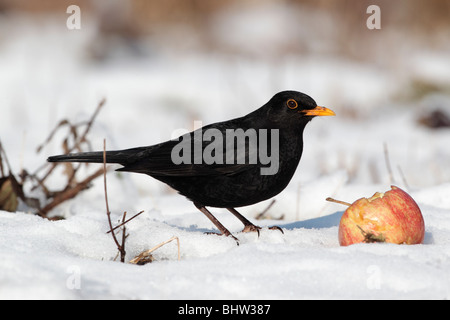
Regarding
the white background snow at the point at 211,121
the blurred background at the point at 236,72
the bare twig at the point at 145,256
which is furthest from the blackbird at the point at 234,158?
the blurred background at the point at 236,72

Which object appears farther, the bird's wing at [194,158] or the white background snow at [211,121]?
the bird's wing at [194,158]

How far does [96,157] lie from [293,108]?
134cm

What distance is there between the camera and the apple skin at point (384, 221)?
3.09m

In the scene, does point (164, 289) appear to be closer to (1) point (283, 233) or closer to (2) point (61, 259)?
(2) point (61, 259)

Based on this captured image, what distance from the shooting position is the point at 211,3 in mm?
17000

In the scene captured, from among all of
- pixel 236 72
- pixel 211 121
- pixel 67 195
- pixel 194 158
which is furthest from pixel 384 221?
pixel 236 72

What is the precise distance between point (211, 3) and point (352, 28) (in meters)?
4.93
